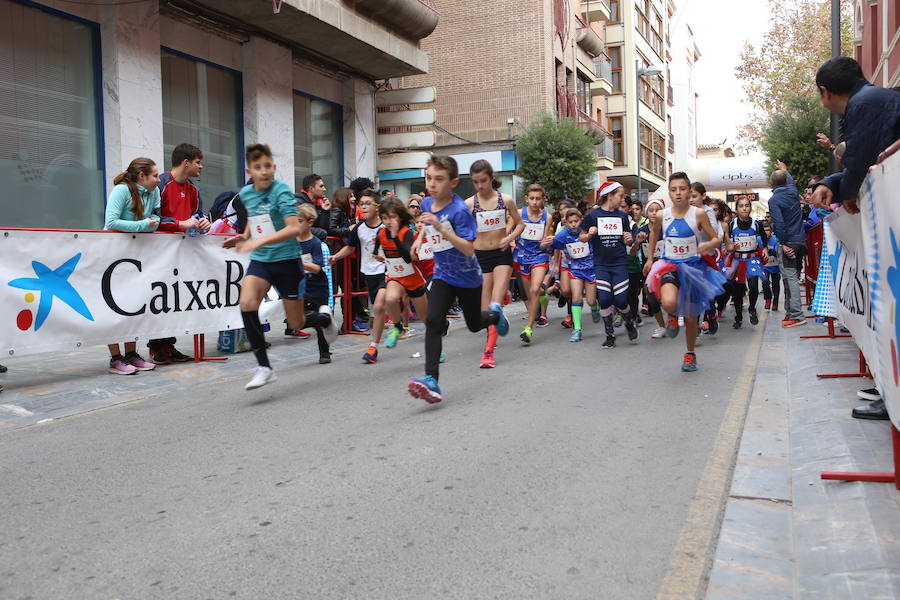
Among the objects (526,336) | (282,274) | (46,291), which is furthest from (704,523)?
(526,336)

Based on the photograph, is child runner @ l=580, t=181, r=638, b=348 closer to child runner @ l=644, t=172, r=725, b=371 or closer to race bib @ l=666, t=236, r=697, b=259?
child runner @ l=644, t=172, r=725, b=371

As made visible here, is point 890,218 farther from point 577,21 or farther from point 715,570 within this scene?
point 577,21

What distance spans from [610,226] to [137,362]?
18.5 ft

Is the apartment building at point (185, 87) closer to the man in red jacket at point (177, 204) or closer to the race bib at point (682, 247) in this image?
the man in red jacket at point (177, 204)

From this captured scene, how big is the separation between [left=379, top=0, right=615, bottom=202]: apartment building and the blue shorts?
2310 centimetres

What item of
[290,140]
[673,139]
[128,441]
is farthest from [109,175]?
[673,139]

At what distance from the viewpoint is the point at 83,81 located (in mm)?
14117

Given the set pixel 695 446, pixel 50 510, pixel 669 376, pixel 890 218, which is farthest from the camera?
pixel 669 376

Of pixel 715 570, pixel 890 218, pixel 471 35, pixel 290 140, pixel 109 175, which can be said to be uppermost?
pixel 471 35

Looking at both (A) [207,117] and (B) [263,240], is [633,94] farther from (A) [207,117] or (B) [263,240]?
(B) [263,240]

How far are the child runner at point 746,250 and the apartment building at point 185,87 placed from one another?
9201 millimetres

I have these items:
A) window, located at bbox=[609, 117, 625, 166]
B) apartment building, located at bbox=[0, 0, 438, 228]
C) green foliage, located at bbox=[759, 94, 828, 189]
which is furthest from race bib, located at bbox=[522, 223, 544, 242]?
window, located at bbox=[609, 117, 625, 166]

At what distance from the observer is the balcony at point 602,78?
135 ft

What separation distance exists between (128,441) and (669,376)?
4.67 meters
